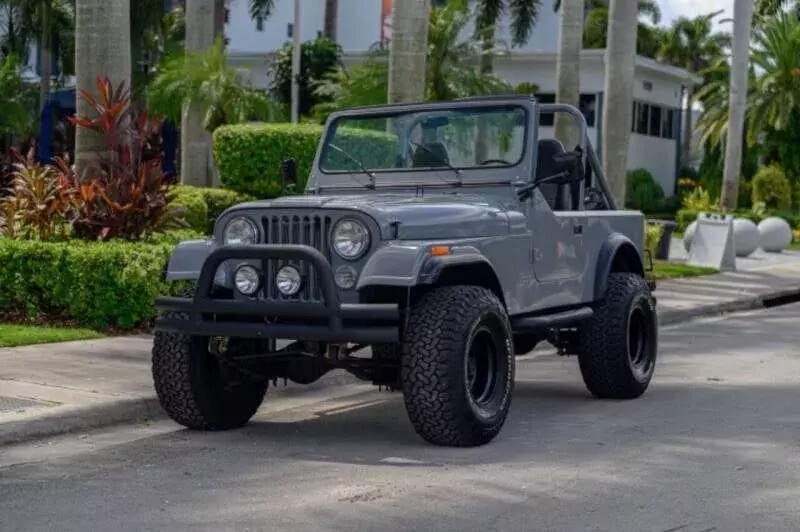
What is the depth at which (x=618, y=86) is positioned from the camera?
22.7 meters

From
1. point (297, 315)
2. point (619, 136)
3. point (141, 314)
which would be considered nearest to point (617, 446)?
point (297, 315)

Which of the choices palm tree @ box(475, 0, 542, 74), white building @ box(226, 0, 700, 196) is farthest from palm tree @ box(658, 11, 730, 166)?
palm tree @ box(475, 0, 542, 74)

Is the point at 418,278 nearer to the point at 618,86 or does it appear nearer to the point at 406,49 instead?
the point at 406,49

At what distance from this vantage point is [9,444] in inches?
349

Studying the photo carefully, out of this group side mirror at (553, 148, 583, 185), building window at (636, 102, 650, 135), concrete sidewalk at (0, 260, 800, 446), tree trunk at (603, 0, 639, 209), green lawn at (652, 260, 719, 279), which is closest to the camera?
concrete sidewalk at (0, 260, 800, 446)

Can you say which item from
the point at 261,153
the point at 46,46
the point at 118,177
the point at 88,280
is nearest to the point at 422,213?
the point at 88,280

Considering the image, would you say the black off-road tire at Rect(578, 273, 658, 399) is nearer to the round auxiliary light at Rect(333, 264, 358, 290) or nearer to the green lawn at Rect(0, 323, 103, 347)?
the round auxiliary light at Rect(333, 264, 358, 290)

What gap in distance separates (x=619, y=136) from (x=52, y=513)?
17.3 m

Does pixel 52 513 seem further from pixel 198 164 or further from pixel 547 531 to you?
pixel 198 164

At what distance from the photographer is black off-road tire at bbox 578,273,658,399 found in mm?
10523

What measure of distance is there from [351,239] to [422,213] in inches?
19.6

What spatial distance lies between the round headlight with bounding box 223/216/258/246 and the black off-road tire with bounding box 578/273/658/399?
9.53 ft

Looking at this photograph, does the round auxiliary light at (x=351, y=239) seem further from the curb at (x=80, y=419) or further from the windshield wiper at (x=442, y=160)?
the curb at (x=80, y=419)

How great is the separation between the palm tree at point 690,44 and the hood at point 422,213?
7221 cm
